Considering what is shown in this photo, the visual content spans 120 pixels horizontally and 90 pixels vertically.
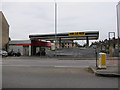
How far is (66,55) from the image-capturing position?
27.6 m

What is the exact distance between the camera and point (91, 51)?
2678 centimetres

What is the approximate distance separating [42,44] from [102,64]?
31.7m

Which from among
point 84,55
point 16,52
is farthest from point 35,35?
point 84,55

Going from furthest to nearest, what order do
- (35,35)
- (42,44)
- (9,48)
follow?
(42,44), (9,48), (35,35)

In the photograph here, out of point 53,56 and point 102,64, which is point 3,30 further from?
point 102,64

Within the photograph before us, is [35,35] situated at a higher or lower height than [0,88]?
higher

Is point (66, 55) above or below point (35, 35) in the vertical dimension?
below

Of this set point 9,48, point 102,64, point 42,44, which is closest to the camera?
point 102,64

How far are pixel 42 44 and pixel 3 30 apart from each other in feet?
40.6

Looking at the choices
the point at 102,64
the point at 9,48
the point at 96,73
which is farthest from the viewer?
the point at 9,48

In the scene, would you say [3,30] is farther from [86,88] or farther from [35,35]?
[86,88]

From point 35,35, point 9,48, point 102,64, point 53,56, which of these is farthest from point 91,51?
point 9,48

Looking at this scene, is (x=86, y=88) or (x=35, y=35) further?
(x=35, y=35)

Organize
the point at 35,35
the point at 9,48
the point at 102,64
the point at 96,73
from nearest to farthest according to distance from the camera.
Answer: the point at 96,73
the point at 102,64
the point at 35,35
the point at 9,48
